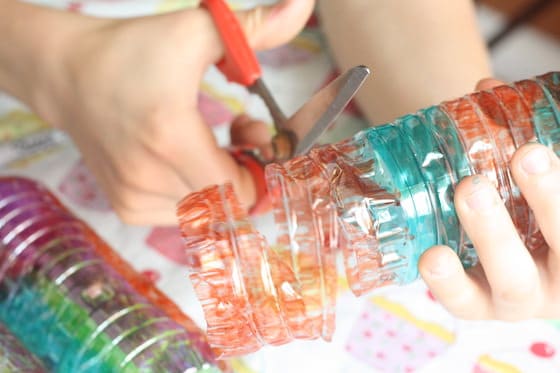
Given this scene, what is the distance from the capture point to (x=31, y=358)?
405 millimetres

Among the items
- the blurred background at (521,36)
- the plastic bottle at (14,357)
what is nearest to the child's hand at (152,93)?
the plastic bottle at (14,357)

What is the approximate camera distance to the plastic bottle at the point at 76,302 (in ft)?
1.26

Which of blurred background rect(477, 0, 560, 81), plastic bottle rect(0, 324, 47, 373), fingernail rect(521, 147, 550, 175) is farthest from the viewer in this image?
blurred background rect(477, 0, 560, 81)

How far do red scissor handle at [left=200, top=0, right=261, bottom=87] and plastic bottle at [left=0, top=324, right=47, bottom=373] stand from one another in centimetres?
21

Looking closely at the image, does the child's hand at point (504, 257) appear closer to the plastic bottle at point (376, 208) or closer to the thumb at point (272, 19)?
the plastic bottle at point (376, 208)

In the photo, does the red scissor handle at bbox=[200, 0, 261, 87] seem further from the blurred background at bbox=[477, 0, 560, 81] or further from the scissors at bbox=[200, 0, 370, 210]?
the blurred background at bbox=[477, 0, 560, 81]

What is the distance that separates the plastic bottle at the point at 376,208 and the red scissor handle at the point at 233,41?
87 mm

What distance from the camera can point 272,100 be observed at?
1.37 ft

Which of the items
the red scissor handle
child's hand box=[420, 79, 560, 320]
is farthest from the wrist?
child's hand box=[420, 79, 560, 320]

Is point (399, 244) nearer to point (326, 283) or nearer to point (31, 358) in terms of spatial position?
point (326, 283)

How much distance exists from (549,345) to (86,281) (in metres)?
0.28

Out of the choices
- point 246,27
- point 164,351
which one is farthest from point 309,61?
point 164,351

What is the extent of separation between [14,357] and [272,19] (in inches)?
9.6

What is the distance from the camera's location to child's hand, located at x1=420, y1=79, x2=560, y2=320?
27 centimetres
